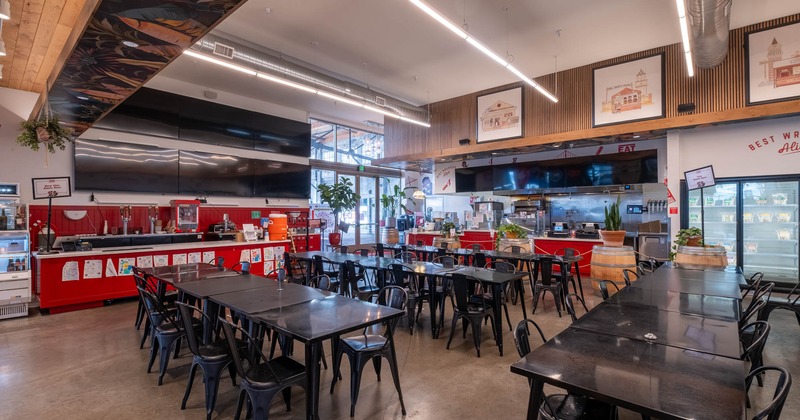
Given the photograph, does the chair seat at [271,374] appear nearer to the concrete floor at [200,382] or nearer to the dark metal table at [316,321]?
the dark metal table at [316,321]

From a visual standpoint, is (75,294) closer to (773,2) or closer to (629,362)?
(629,362)

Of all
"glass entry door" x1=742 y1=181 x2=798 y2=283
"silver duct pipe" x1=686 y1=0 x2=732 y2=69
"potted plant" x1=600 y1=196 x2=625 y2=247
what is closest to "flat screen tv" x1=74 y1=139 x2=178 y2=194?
"potted plant" x1=600 y1=196 x2=625 y2=247

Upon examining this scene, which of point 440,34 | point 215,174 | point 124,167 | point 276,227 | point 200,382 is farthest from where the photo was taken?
point 276,227

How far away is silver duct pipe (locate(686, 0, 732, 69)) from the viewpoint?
14.1 feet

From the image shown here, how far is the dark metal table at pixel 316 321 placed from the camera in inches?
90.9

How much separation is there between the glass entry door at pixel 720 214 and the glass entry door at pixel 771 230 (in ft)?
0.48

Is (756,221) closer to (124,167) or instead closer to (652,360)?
(652,360)

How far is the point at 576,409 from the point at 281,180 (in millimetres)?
8782

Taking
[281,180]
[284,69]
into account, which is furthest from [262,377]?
[281,180]

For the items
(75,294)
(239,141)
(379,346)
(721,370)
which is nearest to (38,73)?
(75,294)

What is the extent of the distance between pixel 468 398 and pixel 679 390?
69.4 inches

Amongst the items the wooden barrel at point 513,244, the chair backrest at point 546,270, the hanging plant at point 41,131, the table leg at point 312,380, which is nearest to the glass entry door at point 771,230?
the wooden barrel at point 513,244

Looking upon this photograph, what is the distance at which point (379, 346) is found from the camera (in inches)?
117

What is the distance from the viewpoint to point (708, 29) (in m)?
4.82
